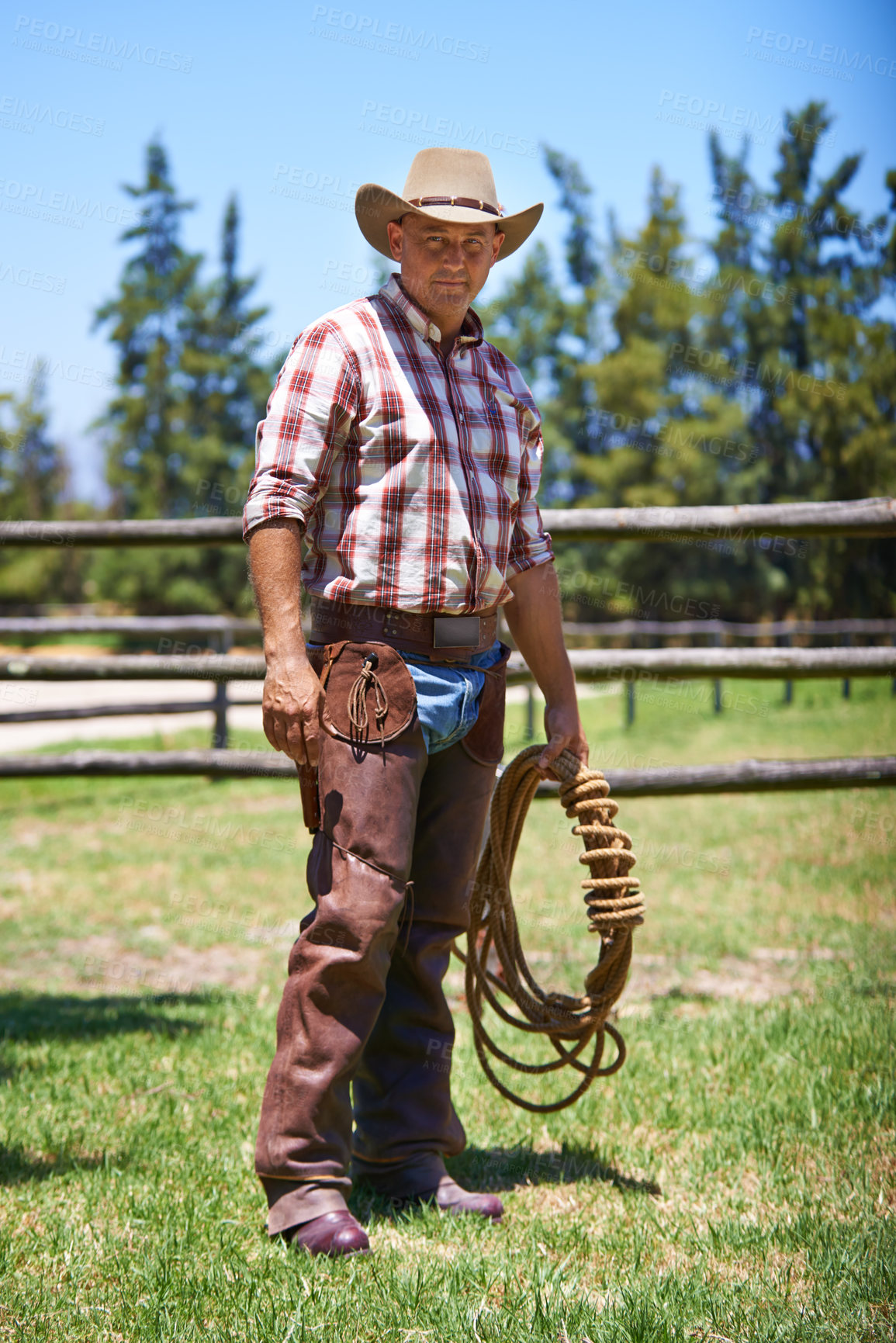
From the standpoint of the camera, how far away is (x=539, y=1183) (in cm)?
266

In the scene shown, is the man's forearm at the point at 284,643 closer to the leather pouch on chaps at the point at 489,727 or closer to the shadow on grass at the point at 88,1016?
the leather pouch on chaps at the point at 489,727

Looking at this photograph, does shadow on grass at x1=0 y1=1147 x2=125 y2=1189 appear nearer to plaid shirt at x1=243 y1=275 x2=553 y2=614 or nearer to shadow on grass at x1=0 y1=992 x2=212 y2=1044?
shadow on grass at x1=0 y1=992 x2=212 y2=1044

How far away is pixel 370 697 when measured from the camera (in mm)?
2281

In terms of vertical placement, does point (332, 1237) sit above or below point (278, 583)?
below

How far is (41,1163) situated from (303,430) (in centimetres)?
190

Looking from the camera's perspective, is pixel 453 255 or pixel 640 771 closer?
pixel 453 255

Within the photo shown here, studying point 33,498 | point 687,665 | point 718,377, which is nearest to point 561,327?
point 718,377

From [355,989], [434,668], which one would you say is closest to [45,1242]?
[355,989]

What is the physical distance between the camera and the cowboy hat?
2.36 m

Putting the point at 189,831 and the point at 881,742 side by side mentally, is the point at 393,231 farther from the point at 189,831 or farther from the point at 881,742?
the point at 881,742

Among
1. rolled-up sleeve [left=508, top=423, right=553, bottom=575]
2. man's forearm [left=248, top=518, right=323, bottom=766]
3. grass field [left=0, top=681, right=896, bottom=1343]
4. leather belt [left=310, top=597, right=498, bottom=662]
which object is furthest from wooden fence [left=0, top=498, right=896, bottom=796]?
man's forearm [left=248, top=518, right=323, bottom=766]

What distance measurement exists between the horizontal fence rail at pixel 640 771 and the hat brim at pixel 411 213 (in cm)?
199

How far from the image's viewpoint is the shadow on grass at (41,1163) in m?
2.60

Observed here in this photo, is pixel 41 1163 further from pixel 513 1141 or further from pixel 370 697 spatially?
pixel 370 697
